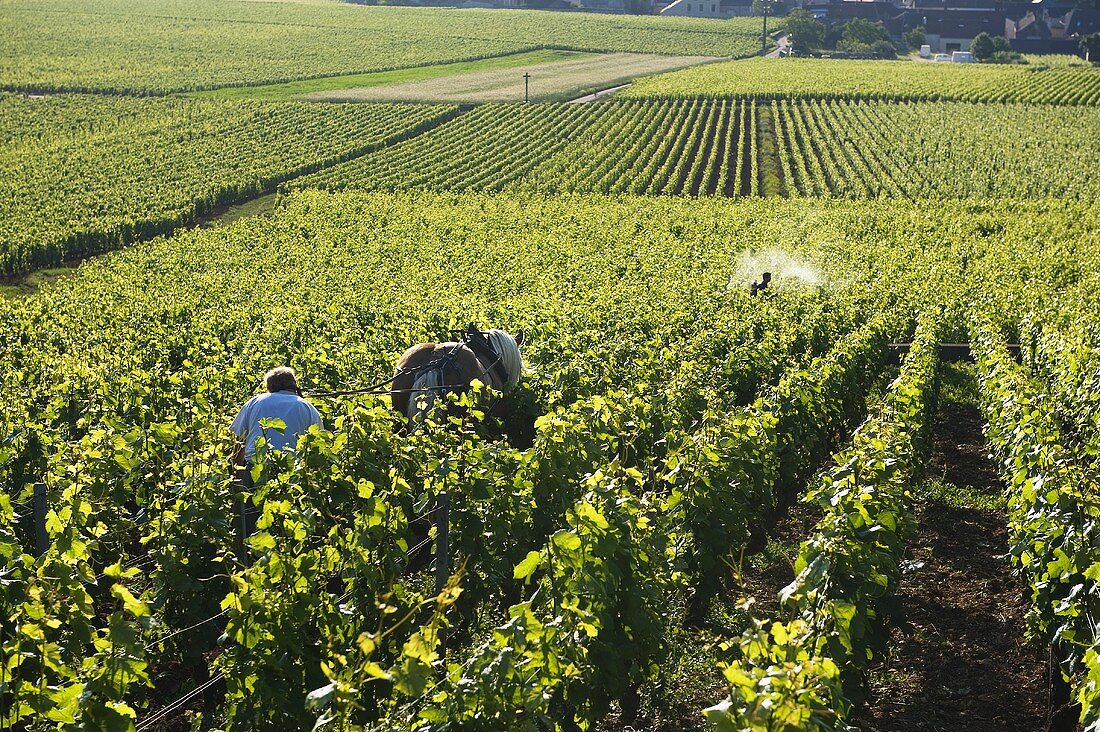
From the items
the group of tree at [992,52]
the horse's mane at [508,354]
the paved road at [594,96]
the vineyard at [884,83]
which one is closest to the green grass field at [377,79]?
the paved road at [594,96]

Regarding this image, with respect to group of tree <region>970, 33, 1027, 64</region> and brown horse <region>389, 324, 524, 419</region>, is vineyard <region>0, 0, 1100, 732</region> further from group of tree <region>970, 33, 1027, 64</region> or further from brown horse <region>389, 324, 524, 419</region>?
group of tree <region>970, 33, 1027, 64</region>

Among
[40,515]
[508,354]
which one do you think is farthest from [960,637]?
[40,515]

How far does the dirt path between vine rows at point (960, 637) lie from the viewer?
7.75 m

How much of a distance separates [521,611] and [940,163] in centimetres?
5427

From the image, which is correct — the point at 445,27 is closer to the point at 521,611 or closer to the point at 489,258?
the point at 489,258

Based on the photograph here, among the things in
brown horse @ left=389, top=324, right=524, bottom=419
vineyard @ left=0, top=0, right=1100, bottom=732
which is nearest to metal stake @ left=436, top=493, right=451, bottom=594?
vineyard @ left=0, top=0, right=1100, bottom=732

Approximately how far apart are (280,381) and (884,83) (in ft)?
264

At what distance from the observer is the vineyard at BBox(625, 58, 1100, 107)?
77938 millimetres

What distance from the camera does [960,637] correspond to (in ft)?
29.2

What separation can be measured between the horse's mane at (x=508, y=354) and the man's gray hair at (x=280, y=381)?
3184mm

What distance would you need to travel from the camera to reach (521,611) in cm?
581

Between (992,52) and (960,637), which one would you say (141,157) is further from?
(992,52)

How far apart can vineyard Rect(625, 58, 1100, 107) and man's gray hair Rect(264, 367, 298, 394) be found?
72.7m

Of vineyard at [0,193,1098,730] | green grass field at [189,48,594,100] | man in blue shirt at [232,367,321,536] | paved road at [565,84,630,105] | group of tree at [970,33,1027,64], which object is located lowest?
vineyard at [0,193,1098,730]
